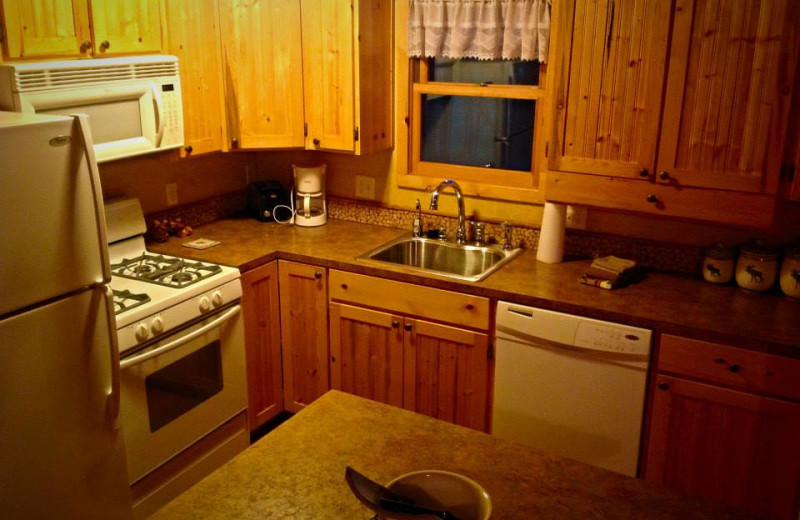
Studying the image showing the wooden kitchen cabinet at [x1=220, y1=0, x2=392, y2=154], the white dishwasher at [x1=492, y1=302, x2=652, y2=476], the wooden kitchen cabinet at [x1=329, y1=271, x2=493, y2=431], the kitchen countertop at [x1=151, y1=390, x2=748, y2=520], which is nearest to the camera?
the kitchen countertop at [x1=151, y1=390, x2=748, y2=520]

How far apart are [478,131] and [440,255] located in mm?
608

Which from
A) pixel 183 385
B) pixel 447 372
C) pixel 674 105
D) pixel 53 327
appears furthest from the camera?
pixel 447 372

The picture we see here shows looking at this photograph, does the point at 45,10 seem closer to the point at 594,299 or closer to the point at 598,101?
the point at 598,101

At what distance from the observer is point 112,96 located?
2.67 m

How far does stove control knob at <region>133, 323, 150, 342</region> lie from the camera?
2.53 meters

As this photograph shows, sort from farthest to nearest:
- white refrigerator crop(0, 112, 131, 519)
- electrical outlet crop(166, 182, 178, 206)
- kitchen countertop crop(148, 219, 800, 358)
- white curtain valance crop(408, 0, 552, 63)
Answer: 1. electrical outlet crop(166, 182, 178, 206)
2. white curtain valance crop(408, 0, 552, 63)
3. kitchen countertop crop(148, 219, 800, 358)
4. white refrigerator crop(0, 112, 131, 519)

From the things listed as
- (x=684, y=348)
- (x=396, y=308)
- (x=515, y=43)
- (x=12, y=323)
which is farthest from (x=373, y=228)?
(x=12, y=323)

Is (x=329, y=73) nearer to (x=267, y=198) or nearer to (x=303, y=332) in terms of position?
(x=267, y=198)

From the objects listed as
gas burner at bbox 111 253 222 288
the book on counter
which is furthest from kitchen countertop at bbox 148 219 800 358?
gas burner at bbox 111 253 222 288

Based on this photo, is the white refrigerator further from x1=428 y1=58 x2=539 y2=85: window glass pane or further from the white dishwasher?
x1=428 y1=58 x2=539 y2=85: window glass pane

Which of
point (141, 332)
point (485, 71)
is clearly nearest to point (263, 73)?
point (485, 71)

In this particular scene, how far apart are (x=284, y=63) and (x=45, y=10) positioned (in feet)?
3.56

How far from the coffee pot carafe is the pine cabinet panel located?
462 millimetres

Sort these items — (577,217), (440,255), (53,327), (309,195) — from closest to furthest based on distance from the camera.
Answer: (53,327), (577,217), (440,255), (309,195)
